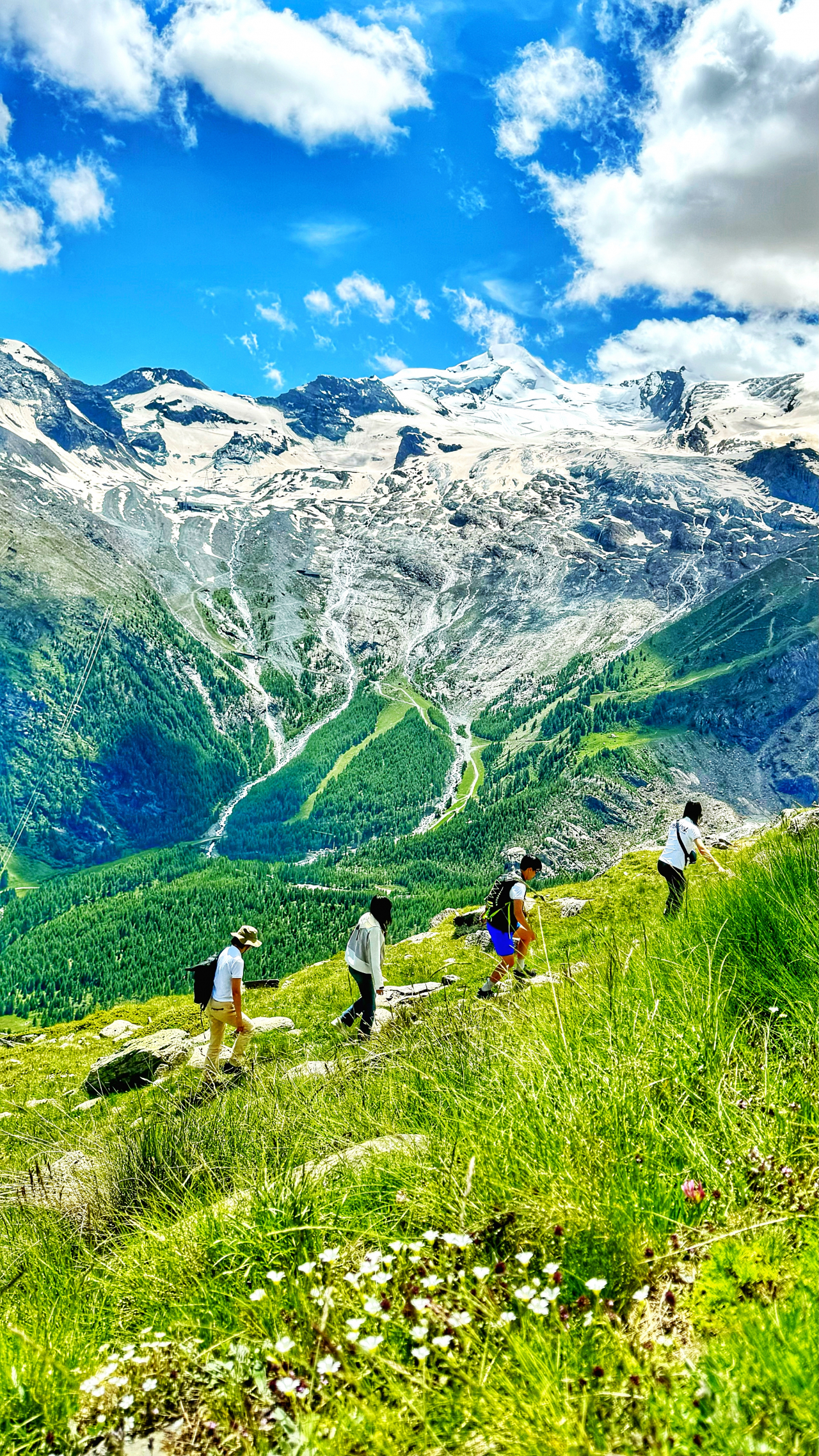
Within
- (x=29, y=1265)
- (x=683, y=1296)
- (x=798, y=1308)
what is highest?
(x=798, y=1308)

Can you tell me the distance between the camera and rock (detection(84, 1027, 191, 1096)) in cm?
1891

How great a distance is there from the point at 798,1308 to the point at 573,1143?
4.06 ft

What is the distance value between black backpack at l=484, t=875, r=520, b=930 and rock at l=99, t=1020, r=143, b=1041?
21.8 metres

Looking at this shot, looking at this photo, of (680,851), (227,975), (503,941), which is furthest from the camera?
(680,851)

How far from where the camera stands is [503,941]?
1408cm

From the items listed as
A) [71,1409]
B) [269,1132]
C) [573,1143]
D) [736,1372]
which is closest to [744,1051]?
[573,1143]

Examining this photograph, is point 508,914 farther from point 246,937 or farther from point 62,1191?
point 62,1191

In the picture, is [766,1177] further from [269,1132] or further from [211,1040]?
[211,1040]

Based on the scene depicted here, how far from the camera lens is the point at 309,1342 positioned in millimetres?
2932

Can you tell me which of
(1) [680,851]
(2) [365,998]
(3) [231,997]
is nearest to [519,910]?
(2) [365,998]

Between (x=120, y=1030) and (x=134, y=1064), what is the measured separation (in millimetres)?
12917

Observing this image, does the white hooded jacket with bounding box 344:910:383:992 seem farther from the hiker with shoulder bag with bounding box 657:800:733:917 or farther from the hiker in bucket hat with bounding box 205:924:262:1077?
the hiker with shoulder bag with bounding box 657:800:733:917

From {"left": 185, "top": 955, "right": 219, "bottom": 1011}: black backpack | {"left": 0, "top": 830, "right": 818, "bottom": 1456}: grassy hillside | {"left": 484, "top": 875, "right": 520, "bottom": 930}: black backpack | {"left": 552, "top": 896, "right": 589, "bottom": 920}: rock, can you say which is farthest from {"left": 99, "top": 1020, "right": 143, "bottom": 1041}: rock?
{"left": 0, "top": 830, "right": 818, "bottom": 1456}: grassy hillside

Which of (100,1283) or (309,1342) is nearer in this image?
(309,1342)
